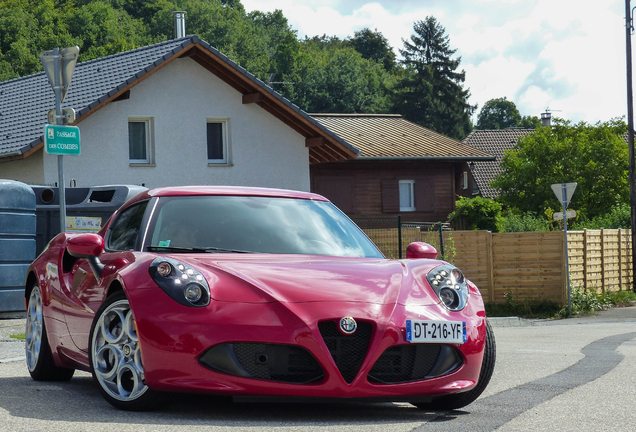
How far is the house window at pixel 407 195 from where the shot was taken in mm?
41656

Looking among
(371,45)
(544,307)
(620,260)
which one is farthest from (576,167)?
(371,45)

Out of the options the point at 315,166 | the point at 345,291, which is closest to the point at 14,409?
the point at 345,291

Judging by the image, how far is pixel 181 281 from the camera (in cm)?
513

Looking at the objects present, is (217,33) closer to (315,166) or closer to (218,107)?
(315,166)

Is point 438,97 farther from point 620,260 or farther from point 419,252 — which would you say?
point 419,252

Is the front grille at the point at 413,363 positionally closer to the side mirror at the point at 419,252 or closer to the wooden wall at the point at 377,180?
the side mirror at the point at 419,252

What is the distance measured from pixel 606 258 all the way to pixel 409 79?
6339 centimetres

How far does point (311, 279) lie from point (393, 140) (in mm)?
37224

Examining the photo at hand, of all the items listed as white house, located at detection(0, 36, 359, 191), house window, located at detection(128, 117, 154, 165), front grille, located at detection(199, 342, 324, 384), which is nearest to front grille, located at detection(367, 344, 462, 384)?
front grille, located at detection(199, 342, 324, 384)

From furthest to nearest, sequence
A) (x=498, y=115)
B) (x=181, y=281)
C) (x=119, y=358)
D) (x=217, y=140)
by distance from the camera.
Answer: (x=498, y=115) < (x=217, y=140) < (x=119, y=358) < (x=181, y=281)

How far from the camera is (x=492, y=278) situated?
22516 millimetres

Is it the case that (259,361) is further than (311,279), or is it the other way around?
(311,279)

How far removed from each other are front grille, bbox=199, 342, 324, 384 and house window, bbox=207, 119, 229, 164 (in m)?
22.6

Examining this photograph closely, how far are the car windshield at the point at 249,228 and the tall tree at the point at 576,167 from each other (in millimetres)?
33070
